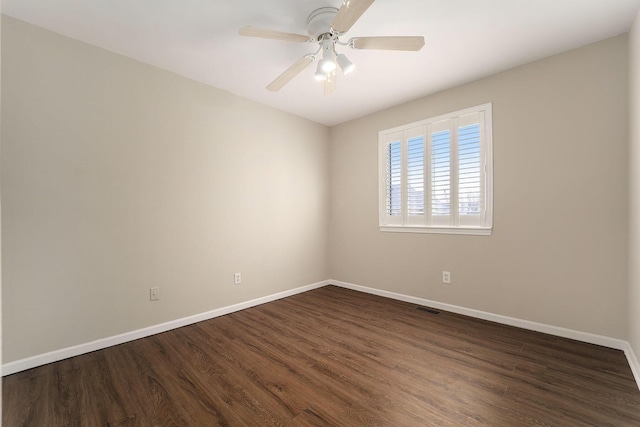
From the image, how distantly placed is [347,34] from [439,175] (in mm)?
1836

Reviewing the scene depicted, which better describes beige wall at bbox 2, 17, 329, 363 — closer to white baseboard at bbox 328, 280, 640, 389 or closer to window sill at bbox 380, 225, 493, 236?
window sill at bbox 380, 225, 493, 236

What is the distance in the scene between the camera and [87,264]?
8.38 feet

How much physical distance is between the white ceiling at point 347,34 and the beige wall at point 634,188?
0.30 metres

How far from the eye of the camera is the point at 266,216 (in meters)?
3.87

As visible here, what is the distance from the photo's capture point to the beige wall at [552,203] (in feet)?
8.31

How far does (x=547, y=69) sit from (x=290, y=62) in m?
2.34

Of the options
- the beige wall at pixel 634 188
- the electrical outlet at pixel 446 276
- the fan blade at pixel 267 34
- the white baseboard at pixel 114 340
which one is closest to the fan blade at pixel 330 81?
the fan blade at pixel 267 34

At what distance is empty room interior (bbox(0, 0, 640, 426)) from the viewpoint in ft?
6.76

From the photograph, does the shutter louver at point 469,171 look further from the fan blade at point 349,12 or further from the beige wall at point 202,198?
the fan blade at point 349,12

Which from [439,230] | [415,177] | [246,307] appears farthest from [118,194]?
[439,230]

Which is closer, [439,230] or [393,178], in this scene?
[439,230]

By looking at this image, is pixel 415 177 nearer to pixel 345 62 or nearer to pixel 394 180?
pixel 394 180

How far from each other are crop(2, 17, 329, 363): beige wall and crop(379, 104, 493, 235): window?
152cm

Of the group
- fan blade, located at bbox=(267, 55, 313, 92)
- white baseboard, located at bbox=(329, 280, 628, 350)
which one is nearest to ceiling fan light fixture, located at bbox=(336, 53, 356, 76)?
fan blade, located at bbox=(267, 55, 313, 92)
